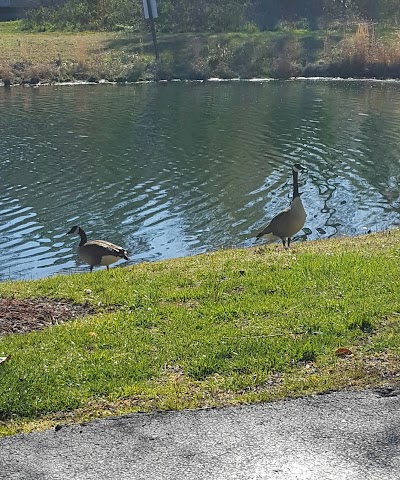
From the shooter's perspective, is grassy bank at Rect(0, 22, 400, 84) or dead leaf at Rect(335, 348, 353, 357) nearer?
dead leaf at Rect(335, 348, 353, 357)

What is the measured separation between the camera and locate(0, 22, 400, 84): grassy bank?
4912 centimetres

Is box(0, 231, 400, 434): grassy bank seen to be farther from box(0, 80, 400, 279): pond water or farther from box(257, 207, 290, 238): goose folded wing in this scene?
box(0, 80, 400, 279): pond water

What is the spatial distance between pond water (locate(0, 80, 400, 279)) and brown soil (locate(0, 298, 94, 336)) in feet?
21.2

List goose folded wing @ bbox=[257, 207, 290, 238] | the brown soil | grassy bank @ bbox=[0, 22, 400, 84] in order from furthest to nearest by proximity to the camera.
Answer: grassy bank @ bbox=[0, 22, 400, 84]
goose folded wing @ bbox=[257, 207, 290, 238]
the brown soil

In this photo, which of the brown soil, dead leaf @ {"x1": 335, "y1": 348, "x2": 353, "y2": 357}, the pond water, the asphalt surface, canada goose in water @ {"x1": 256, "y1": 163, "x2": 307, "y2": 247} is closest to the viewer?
the asphalt surface

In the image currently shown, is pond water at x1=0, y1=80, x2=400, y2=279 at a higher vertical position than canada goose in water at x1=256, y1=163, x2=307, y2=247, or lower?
lower

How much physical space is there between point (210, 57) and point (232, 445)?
48104 mm

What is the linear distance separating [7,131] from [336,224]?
16.6 metres

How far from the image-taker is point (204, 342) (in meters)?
7.48

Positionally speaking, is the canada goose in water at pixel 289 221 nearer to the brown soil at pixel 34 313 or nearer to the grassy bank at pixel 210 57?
the brown soil at pixel 34 313

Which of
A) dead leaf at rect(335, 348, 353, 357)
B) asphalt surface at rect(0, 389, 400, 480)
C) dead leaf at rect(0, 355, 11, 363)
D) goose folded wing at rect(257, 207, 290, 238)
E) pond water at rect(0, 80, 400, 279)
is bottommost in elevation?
pond water at rect(0, 80, 400, 279)

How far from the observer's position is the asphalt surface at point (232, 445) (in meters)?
5.28

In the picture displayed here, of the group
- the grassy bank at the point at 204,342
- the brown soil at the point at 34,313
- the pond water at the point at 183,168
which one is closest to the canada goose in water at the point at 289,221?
the pond water at the point at 183,168

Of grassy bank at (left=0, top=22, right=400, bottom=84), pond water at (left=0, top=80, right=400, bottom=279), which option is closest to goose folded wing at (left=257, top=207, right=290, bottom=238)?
pond water at (left=0, top=80, right=400, bottom=279)
